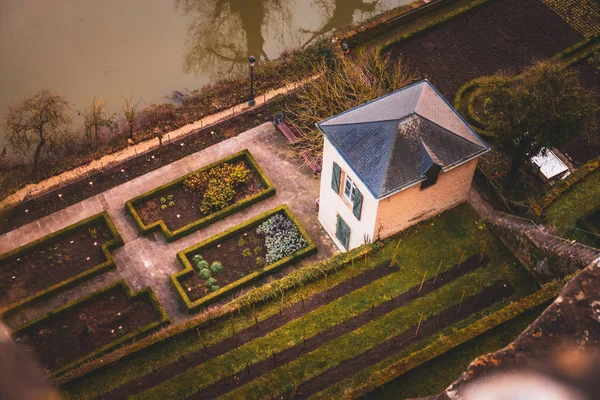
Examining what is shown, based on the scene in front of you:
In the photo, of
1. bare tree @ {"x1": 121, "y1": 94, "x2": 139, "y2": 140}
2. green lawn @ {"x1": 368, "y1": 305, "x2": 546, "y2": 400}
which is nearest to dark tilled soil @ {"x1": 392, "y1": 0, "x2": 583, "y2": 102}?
bare tree @ {"x1": 121, "y1": 94, "x2": 139, "y2": 140}

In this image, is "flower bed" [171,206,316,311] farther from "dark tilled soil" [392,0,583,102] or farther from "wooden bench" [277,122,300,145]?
"dark tilled soil" [392,0,583,102]

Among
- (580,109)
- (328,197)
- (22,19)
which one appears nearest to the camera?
(580,109)

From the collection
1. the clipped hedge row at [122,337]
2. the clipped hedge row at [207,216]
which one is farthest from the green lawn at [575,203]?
the clipped hedge row at [122,337]

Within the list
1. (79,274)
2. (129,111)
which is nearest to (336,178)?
(79,274)

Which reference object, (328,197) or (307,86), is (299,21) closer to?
(307,86)

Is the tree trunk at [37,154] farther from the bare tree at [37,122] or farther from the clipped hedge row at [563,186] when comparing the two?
the clipped hedge row at [563,186]

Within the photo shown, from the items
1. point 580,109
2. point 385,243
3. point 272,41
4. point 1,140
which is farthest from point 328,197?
point 1,140
